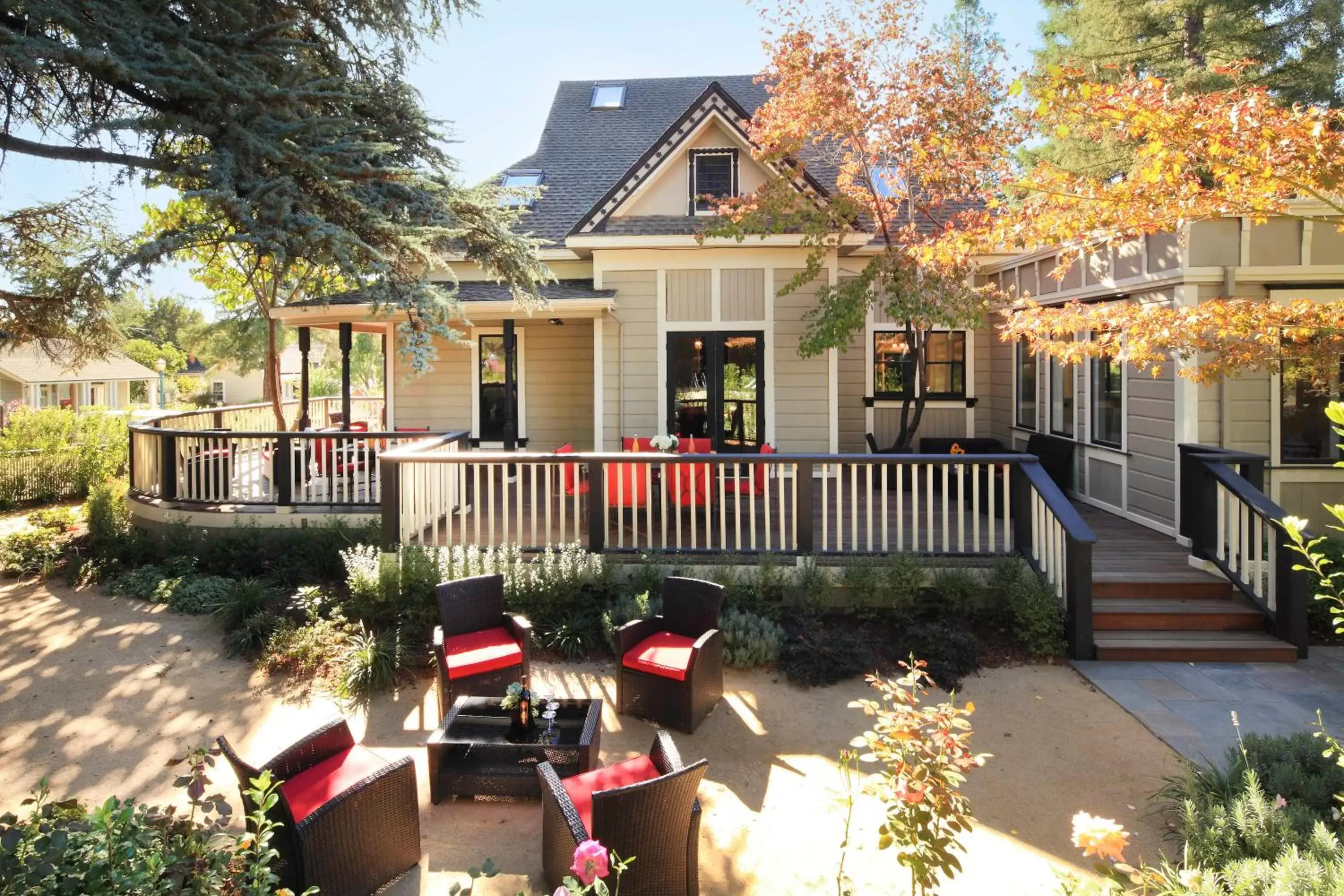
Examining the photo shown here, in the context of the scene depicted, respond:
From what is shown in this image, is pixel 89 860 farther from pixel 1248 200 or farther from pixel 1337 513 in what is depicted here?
pixel 1248 200

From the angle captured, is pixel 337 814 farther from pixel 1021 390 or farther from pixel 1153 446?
pixel 1021 390

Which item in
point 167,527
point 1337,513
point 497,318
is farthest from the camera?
point 497,318

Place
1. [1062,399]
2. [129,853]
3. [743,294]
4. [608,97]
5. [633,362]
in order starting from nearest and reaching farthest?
1. [129,853]
2. [1062,399]
3. [743,294]
4. [633,362]
5. [608,97]

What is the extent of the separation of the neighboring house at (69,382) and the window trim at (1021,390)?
1352 inches

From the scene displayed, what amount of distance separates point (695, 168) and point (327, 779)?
10.0 meters

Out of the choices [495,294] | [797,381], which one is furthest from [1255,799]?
[495,294]

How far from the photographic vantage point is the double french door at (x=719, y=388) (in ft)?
37.8

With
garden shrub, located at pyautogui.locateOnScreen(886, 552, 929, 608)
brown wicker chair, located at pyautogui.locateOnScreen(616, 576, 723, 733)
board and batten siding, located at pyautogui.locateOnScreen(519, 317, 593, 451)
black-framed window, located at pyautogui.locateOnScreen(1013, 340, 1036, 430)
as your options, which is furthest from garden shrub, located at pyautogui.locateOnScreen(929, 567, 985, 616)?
board and batten siding, located at pyautogui.locateOnScreen(519, 317, 593, 451)

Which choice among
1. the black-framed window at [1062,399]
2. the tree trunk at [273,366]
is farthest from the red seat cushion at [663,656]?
the tree trunk at [273,366]

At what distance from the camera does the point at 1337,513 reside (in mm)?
2580

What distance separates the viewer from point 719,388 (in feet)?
38.0

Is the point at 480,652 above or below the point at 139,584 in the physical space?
above

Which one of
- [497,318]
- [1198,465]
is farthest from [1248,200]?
[497,318]

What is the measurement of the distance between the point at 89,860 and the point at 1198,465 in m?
8.34
